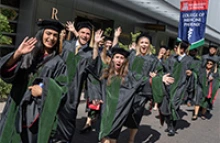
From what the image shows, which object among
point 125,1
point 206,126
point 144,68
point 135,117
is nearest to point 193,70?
point 206,126

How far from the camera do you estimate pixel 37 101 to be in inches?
110

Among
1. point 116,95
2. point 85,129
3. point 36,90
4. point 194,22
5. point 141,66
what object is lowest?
point 85,129

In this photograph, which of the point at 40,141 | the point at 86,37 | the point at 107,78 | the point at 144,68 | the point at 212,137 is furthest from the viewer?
the point at 212,137

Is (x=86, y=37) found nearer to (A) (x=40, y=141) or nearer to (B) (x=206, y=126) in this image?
(A) (x=40, y=141)

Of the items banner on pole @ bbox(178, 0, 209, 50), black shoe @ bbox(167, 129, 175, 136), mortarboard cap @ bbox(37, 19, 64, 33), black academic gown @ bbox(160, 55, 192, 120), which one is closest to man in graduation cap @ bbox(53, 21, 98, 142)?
mortarboard cap @ bbox(37, 19, 64, 33)

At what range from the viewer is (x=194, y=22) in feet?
43.3

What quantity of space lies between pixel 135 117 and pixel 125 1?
9306 mm

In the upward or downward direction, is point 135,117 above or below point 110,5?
below

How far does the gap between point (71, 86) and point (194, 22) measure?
10016 millimetres

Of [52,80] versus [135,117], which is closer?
[52,80]

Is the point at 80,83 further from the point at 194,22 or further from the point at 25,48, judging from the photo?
the point at 194,22

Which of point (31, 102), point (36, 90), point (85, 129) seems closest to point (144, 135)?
point (85, 129)

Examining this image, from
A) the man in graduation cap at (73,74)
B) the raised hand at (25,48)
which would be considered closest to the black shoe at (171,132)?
the man in graduation cap at (73,74)

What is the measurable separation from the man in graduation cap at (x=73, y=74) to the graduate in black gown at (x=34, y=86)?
1.33m
